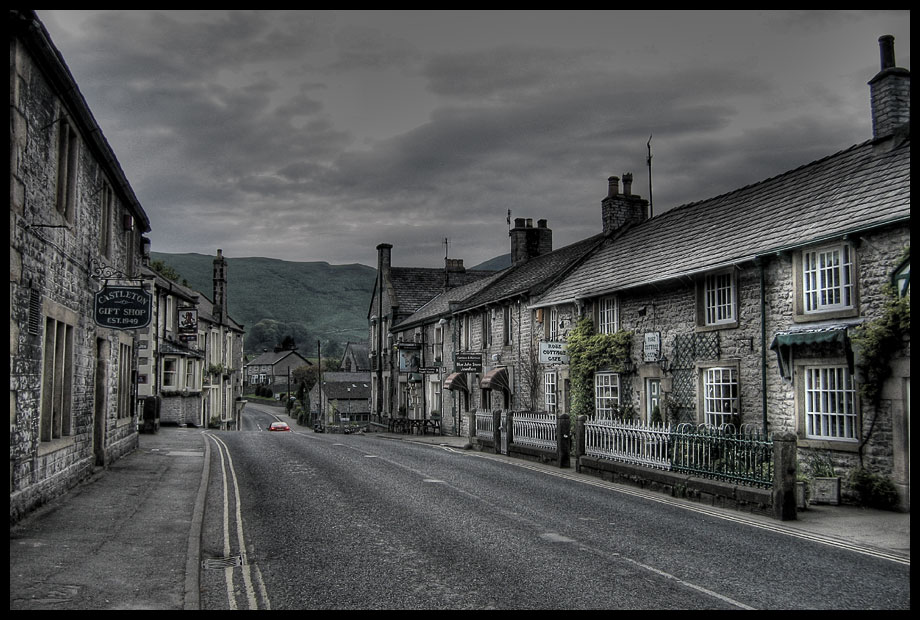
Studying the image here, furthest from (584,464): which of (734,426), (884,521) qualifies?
(884,521)

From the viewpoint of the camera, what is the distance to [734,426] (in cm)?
1694

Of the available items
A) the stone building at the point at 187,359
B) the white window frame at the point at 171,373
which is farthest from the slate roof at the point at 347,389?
the white window frame at the point at 171,373

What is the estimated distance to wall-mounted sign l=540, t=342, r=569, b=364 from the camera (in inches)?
959

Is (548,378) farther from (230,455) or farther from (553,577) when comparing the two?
Answer: (553,577)

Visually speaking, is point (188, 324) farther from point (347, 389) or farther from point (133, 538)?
point (347, 389)

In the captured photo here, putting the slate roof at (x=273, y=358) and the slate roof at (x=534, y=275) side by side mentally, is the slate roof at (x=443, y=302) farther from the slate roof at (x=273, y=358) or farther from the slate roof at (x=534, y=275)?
the slate roof at (x=273, y=358)

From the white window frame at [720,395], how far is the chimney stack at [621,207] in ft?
39.3

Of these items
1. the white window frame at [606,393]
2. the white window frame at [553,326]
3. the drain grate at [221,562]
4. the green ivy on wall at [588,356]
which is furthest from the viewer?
the white window frame at [553,326]

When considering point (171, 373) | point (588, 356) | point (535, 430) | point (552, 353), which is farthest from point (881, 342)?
point (171, 373)

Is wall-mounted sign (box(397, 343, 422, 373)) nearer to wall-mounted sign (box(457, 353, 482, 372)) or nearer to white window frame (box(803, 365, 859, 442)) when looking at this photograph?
wall-mounted sign (box(457, 353, 482, 372))

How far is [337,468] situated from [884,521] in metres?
11.9

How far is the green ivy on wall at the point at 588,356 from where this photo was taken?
22.1m

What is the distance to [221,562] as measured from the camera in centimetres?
891

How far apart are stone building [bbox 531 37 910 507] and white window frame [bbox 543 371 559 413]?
3.04 meters
